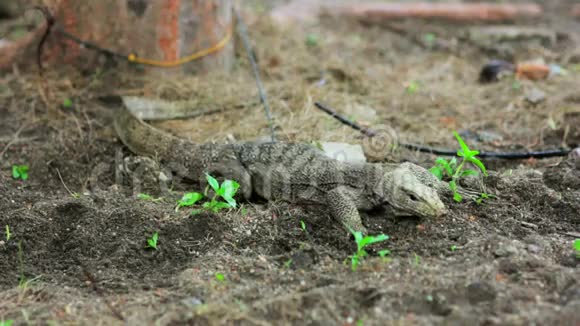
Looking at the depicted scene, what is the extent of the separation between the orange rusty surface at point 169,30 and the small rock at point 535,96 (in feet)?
13.1

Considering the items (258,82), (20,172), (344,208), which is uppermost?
(258,82)

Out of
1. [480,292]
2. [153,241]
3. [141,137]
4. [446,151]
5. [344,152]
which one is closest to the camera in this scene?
[480,292]

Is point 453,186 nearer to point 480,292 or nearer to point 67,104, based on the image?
point 480,292

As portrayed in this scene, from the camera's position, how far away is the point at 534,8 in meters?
9.78

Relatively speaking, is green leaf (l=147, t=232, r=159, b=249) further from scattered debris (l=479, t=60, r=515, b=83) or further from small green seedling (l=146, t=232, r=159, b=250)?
scattered debris (l=479, t=60, r=515, b=83)

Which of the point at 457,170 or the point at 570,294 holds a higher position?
the point at 457,170

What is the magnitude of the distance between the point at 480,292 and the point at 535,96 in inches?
156

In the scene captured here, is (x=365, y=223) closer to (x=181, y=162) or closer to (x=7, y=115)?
(x=181, y=162)

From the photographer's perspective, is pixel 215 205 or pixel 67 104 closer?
pixel 215 205

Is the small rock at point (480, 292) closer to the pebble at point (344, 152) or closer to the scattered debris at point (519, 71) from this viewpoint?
the pebble at point (344, 152)

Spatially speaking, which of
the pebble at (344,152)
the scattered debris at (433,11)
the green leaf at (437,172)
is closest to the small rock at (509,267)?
the green leaf at (437,172)

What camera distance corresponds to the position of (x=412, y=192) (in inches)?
147

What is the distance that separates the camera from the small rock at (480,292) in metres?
2.91

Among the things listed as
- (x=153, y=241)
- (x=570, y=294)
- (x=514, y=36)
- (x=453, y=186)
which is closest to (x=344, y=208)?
(x=453, y=186)
